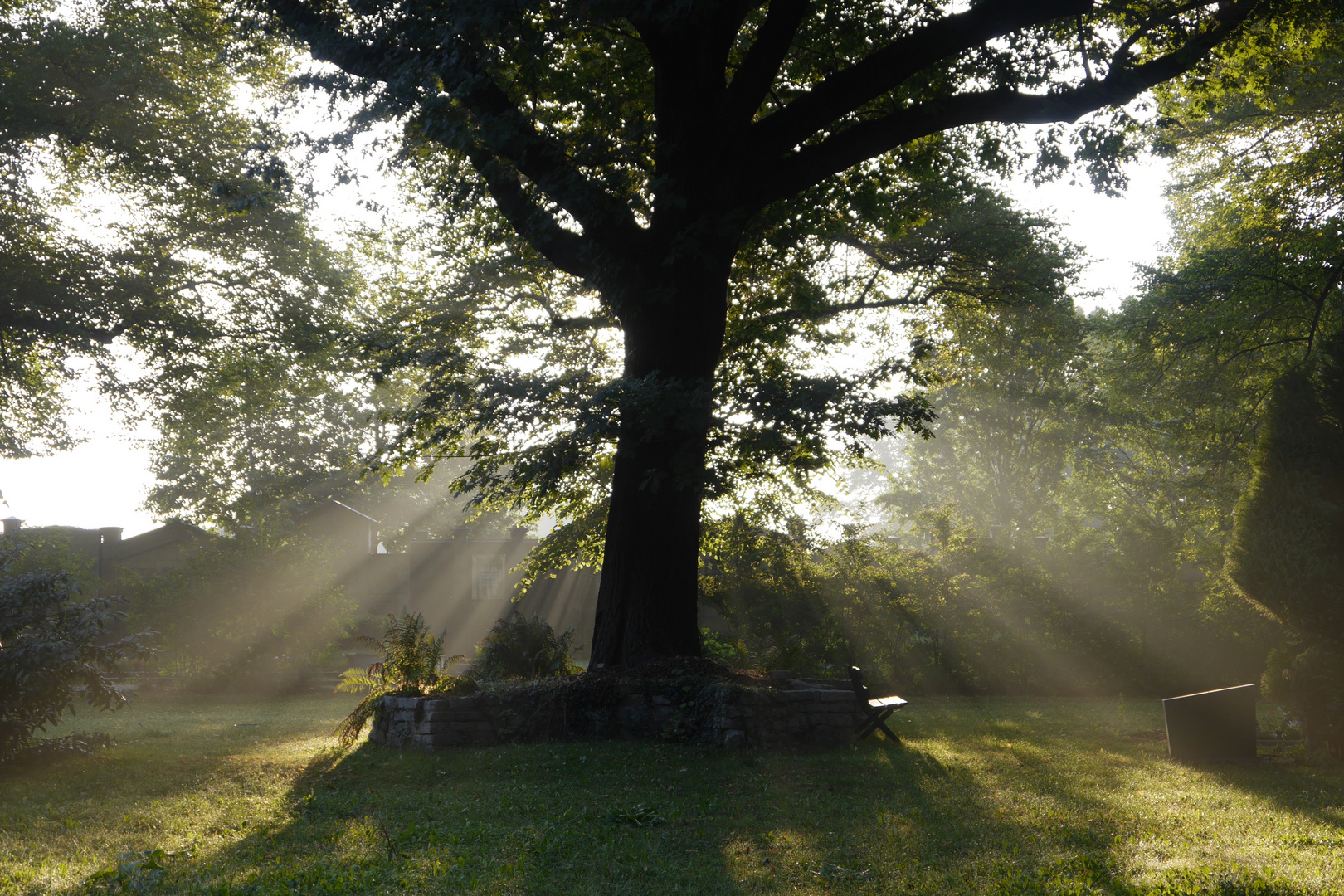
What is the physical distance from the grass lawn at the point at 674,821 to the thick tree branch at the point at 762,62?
720 cm

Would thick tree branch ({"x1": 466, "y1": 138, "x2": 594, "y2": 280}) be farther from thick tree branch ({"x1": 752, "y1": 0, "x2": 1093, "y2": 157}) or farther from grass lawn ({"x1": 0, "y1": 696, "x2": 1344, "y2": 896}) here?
grass lawn ({"x1": 0, "y1": 696, "x2": 1344, "y2": 896})

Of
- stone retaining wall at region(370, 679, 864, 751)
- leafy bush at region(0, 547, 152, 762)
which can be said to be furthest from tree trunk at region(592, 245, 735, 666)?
leafy bush at region(0, 547, 152, 762)

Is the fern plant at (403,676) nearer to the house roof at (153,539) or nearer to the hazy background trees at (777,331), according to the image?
the hazy background trees at (777,331)

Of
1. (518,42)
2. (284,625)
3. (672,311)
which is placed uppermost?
(518,42)

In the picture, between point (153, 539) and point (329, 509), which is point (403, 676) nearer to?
point (153, 539)

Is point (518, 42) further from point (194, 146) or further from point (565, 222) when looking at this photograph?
point (194, 146)

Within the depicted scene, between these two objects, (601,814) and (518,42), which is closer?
(601,814)

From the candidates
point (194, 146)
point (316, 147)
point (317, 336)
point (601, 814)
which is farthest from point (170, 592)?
point (601, 814)

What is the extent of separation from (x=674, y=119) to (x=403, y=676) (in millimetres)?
7634

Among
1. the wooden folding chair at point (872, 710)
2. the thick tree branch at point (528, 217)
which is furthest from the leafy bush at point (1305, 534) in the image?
the thick tree branch at point (528, 217)

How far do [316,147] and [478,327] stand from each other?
503 centimetres

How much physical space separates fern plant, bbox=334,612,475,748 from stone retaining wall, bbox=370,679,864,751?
14.8 inches

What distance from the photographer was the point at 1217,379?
761 inches

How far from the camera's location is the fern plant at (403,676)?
33.6ft
